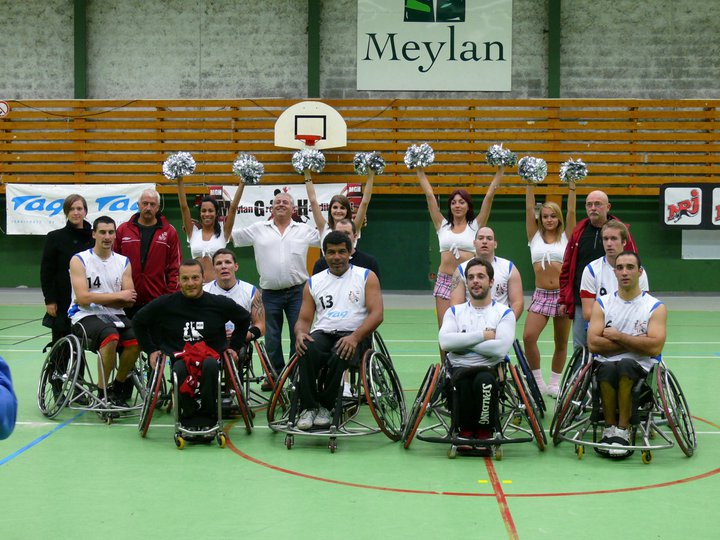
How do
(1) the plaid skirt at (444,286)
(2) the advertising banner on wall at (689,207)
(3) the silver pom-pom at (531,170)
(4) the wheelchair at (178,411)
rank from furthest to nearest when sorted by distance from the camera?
1. (2) the advertising banner on wall at (689,207)
2. (3) the silver pom-pom at (531,170)
3. (1) the plaid skirt at (444,286)
4. (4) the wheelchair at (178,411)

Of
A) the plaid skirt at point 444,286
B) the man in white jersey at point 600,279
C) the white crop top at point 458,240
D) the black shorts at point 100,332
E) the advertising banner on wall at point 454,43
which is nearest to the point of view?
the man in white jersey at point 600,279

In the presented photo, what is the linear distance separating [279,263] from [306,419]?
1.79 metres

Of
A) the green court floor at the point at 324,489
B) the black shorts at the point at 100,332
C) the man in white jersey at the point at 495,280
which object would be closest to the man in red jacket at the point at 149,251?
the black shorts at the point at 100,332

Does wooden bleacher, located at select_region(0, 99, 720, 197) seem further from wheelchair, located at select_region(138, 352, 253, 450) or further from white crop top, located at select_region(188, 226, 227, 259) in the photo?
wheelchair, located at select_region(138, 352, 253, 450)

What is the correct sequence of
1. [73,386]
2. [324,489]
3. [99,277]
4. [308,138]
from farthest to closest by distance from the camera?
[308,138]
[99,277]
[73,386]
[324,489]

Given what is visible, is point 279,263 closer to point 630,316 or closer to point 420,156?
point 420,156

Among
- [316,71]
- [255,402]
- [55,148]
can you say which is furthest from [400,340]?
[55,148]

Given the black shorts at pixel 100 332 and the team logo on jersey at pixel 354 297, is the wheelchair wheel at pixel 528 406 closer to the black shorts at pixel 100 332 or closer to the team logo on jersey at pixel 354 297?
the team logo on jersey at pixel 354 297

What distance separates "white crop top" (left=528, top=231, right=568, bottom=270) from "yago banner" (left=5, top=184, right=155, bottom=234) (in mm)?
9704

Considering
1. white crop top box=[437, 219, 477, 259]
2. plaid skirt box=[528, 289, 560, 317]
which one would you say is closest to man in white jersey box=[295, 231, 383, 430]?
white crop top box=[437, 219, 477, 259]

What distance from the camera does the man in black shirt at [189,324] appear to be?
18.6 feet

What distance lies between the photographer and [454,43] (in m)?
15.8

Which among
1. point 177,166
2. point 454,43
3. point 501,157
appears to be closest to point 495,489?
point 501,157

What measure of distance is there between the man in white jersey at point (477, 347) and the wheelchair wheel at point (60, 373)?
8.31ft
